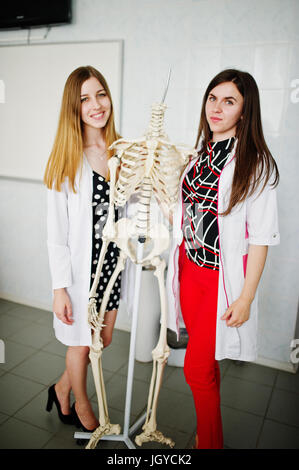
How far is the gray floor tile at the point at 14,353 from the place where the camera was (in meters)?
2.26

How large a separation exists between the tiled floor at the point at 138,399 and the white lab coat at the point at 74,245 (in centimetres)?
54

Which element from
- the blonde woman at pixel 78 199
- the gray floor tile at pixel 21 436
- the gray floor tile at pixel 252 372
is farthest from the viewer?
the gray floor tile at pixel 252 372

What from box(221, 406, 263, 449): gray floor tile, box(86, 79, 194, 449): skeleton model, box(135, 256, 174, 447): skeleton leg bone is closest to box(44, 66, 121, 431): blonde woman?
box(86, 79, 194, 449): skeleton model

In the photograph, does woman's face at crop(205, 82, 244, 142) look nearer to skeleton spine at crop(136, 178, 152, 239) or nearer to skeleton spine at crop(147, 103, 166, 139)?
skeleton spine at crop(147, 103, 166, 139)

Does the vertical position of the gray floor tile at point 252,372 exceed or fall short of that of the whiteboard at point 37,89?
it falls short

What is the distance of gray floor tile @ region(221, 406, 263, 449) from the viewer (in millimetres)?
1748

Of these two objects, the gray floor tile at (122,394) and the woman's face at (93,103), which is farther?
the gray floor tile at (122,394)

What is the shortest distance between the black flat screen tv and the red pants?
1722 millimetres

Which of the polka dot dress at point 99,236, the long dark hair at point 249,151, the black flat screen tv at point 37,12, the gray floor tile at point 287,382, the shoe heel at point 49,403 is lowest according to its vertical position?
the gray floor tile at point 287,382

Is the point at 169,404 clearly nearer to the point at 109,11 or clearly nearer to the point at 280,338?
the point at 280,338

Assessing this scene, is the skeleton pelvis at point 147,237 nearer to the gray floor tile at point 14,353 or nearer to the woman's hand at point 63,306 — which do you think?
the woman's hand at point 63,306

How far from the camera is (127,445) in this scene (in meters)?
1.65

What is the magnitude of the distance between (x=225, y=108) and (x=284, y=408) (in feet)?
5.15

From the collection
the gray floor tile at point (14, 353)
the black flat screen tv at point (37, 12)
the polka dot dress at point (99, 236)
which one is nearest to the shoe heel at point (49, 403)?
the gray floor tile at point (14, 353)
